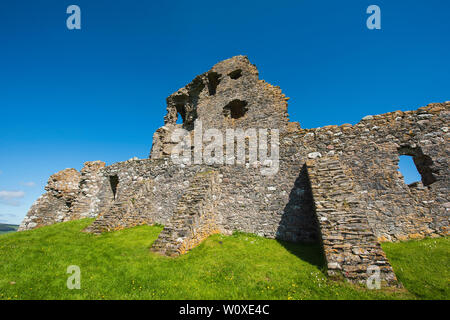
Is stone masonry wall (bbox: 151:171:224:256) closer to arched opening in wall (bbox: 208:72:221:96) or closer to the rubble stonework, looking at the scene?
the rubble stonework

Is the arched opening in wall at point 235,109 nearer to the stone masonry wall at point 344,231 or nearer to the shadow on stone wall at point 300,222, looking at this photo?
the shadow on stone wall at point 300,222

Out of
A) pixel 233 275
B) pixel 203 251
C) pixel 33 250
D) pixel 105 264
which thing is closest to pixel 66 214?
pixel 33 250

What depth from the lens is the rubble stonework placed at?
6145 mm

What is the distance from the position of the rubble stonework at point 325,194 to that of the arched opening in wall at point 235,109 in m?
5.32

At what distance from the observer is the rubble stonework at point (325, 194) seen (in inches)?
242

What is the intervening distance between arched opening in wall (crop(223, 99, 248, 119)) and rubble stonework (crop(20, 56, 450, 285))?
209 inches

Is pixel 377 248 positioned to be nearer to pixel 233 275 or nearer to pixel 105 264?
pixel 233 275

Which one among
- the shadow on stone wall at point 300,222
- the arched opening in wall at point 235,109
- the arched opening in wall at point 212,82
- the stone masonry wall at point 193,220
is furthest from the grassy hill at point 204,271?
the arched opening in wall at point 212,82

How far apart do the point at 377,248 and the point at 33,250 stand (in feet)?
39.3

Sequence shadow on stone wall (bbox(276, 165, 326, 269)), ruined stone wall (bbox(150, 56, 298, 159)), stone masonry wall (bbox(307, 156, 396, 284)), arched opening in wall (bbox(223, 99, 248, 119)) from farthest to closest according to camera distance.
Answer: arched opening in wall (bbox(223, 99, 248, 119))
ruined stone wall (bbox(150, 56, 298, 159))
shadow on stone wall (bbox(276, 165, 326, 269))
stone masonry wall (bbox(307, 156, 396, 284))

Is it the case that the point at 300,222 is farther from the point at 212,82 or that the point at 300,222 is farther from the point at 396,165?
the point at 212,82

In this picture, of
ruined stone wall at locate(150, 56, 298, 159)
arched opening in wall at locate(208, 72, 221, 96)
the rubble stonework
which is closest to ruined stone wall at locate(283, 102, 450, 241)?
the rubble stonework

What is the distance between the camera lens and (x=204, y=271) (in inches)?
230

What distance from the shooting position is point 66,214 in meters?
16.9
